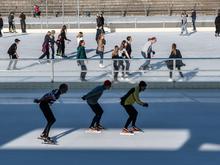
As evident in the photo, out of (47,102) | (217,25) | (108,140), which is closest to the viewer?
(47,102)

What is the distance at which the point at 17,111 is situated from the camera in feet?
40.2

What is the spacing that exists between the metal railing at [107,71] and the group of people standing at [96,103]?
451 cm

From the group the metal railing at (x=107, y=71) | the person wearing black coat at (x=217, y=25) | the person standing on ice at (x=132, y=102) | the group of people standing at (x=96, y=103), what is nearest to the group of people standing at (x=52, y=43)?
the metal railing at (x=107, y=71)

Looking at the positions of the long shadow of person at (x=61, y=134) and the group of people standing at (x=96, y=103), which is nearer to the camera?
the group of people standing at (x=96, y=103)

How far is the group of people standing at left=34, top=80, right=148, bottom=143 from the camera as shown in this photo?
30.3 ft

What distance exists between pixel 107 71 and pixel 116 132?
4.74m

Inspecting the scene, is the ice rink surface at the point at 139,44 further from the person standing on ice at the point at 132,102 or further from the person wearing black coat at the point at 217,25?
the person standing on ice at the point at 132,102

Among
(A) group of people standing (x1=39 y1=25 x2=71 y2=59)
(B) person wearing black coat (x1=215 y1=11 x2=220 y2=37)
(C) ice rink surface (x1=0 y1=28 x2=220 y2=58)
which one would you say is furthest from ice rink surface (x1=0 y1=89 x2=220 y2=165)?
(B) person wearing black coat (x1=215 y1=11 x2=220 y2=37)

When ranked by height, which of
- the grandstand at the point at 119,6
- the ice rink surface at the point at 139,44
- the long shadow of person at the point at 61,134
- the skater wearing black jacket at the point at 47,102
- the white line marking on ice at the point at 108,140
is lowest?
the long shadow of person at the point at 61,134

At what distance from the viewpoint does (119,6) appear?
142ft

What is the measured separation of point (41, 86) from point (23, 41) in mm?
11403

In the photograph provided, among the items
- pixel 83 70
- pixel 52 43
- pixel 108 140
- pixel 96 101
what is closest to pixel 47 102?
pixel 96 101

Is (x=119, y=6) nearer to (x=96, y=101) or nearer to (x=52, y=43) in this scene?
(x=52, y=43)

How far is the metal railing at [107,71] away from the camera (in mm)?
14805
